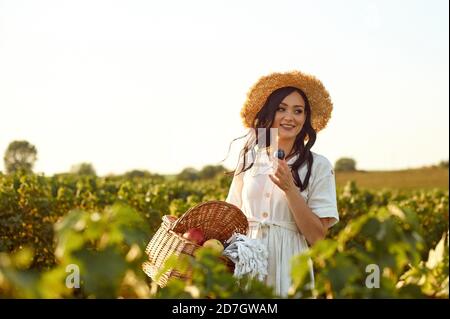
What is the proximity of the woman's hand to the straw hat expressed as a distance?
83 cm

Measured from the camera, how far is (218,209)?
3020mm

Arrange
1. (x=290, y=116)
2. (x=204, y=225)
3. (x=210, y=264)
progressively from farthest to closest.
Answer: (x=290, y=116) → (x=204, y=225) → (x=210, y=264)

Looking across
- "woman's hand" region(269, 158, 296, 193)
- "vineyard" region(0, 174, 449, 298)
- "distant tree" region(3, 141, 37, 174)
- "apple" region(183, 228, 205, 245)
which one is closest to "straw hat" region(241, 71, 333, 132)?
"woman's hand" region(269, 158, 296, 193)

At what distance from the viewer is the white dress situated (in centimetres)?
310

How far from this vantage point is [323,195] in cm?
316

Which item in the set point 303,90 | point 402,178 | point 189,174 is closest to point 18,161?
point 303,90

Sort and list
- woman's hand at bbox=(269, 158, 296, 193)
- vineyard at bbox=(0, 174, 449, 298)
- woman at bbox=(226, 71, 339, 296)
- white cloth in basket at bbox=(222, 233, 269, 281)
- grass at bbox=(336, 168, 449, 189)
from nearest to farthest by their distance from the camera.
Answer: vineyard at bbox=(0, 174, 449, 298)
white cloth in basket at bbox=(222, 233, 269, 281)
woman's hand at bbox=(269, 158, 296, 193)
woman at bbox=(226, 71, 339, 296)
grass at bbox=(336, 168, 449, 189)

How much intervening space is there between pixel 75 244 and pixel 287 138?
242 cm

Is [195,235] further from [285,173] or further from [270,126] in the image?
[270,126]

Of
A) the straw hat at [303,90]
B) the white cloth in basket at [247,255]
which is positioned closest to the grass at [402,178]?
the straw hat at [303,90]

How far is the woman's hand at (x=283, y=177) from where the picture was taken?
2.87 metres

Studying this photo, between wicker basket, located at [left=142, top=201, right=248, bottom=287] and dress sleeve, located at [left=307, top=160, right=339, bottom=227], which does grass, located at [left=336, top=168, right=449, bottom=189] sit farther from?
wicker basket, located at [left=142, top=201, right=248, bottom=287]

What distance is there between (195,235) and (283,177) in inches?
19.0
